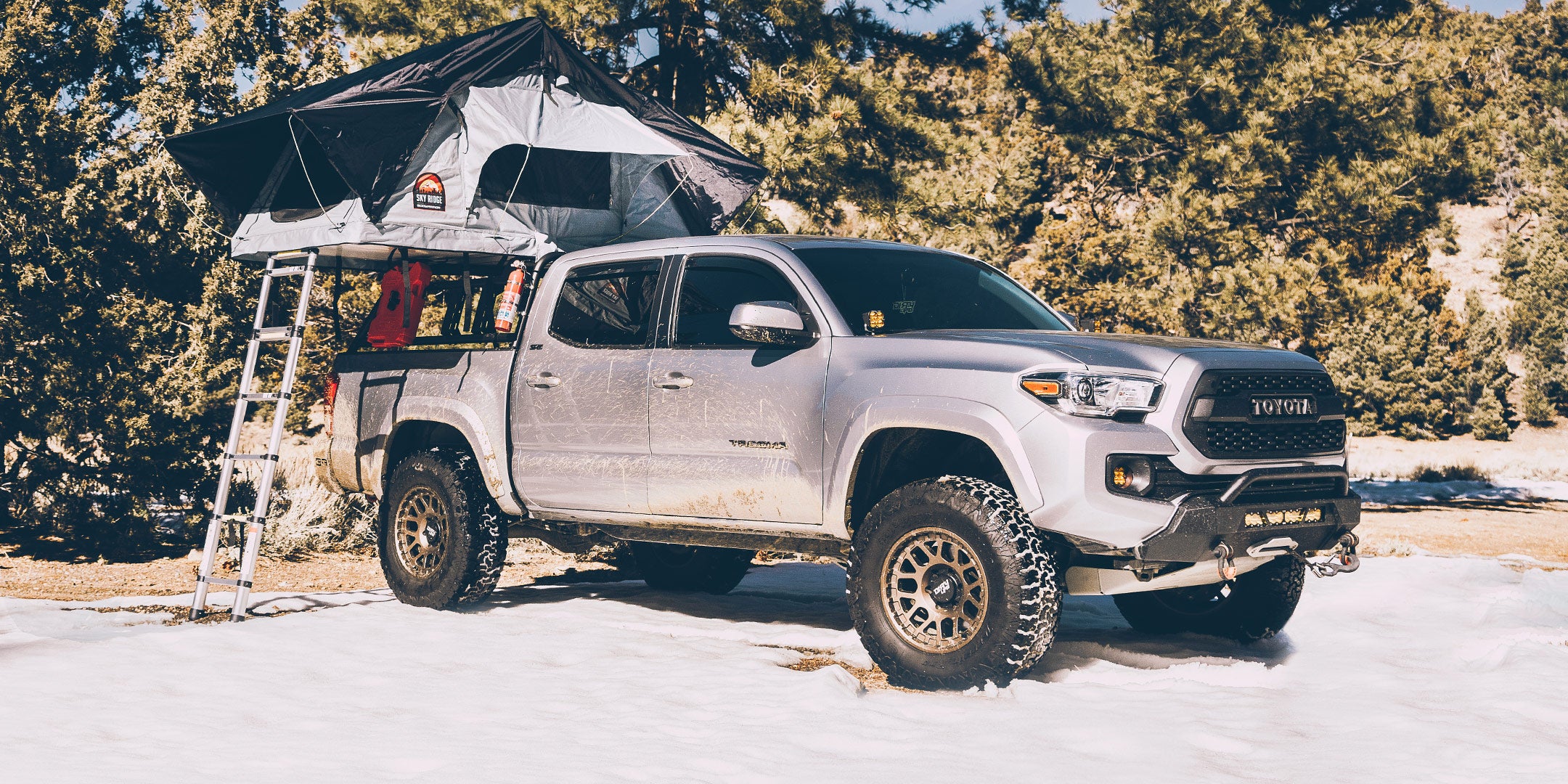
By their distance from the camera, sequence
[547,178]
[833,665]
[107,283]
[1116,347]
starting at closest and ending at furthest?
[1116,347] < [833,665] < [547,178] < [107,283]

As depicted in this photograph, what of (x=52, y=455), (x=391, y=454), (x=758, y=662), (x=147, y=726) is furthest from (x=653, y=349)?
(x=52, y=455)

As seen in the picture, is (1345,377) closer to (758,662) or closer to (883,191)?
(883,191)

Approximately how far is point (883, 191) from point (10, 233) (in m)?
7.85

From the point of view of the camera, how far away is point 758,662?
6.82 metres

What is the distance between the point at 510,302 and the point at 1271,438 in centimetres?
427

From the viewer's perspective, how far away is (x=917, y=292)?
7285 mm

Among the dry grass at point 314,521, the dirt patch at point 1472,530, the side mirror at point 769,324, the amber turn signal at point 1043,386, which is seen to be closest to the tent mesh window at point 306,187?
the dry grass at point 314,521

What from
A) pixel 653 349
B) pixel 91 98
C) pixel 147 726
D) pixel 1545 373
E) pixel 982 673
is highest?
pixel 1545 373

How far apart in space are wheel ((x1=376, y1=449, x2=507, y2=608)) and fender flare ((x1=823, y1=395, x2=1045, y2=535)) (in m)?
2.55

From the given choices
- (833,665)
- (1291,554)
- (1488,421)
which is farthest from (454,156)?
(1488,421)

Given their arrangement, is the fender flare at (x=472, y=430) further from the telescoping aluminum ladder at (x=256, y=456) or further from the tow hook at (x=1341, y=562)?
the tow hook at (x=1341, y=562)

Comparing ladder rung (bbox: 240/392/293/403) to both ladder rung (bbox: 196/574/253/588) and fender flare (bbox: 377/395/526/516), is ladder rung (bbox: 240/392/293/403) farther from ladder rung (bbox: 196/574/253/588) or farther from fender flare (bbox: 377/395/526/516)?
ladder rung (bbox: 196/574/253/588)

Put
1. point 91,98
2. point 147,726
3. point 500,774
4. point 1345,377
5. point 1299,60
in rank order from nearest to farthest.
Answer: point 500,774
point 147,726
point 91,98
point 1299,60
point 1345,377

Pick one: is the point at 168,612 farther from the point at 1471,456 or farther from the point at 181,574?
the point at 1471,456
